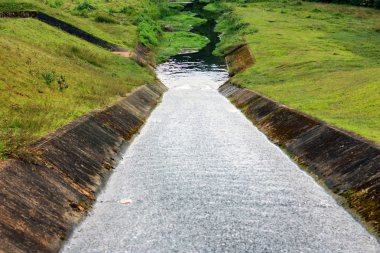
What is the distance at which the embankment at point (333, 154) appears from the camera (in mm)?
21703

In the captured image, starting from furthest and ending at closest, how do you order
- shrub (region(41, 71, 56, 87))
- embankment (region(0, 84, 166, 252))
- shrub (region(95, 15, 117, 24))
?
1. shrub (region(95, 15, 117, 24))
2. shrub (region(41, 71, 56, 87))
3. embankment (region(0, 84, 166, 252))

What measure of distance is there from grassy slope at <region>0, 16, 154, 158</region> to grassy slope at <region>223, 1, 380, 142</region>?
16.0m

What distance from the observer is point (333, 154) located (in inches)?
1056

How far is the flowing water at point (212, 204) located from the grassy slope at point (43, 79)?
5247mm

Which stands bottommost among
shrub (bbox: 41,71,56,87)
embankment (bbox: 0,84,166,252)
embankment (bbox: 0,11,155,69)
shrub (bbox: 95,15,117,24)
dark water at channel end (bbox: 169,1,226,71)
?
dark water at channel end (bbox: 169,1,226,71)

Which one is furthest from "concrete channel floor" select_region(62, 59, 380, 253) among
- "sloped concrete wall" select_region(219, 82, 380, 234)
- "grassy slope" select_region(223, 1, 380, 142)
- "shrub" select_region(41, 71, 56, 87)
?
"shrub" select_region(41, 71, 56, 87)

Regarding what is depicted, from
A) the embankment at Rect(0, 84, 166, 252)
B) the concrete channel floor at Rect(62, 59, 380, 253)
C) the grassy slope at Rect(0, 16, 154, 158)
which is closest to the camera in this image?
the embankment at Rect(0, 84, 166, 252)

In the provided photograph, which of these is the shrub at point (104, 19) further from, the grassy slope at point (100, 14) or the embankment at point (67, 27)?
the embankment at point (67, 27)

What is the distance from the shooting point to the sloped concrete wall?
2172 cm

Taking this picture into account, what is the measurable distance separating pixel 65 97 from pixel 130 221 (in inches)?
826

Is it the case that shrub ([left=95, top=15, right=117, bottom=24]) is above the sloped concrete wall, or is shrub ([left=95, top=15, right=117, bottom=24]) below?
below

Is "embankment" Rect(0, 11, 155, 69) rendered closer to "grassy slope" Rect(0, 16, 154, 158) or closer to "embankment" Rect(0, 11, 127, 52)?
"embankment" Rect(0, 11, 127, 52)

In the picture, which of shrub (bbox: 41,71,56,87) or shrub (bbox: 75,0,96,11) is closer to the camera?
shrub (bbox: 41,71,56,87)

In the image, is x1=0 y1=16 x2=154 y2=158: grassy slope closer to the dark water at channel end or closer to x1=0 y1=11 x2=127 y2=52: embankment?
x1=0 y1=11 x2=127 y2=52: embankment
